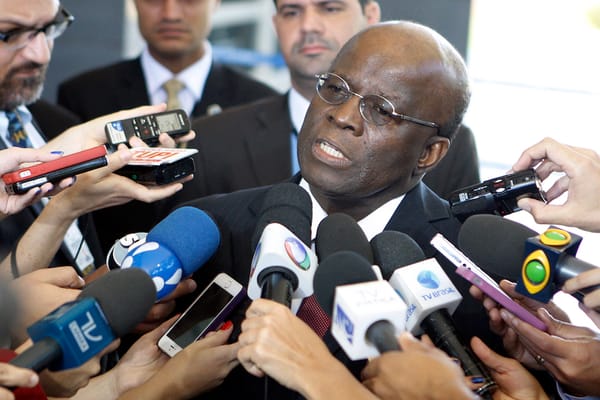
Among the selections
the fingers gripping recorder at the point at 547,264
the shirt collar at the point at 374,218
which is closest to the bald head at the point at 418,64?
the shirt collar at the point at 374,218

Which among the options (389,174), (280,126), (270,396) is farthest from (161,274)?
(280,126)

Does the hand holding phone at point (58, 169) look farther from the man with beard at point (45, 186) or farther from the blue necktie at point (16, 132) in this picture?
the blue necktie at point (16, 132)

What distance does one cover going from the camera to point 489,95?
4.62m

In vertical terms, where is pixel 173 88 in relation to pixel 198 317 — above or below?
below

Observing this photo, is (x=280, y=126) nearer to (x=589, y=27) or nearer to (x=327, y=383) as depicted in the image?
(x=327, y=383)

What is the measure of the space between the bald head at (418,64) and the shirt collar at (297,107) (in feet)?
3.40

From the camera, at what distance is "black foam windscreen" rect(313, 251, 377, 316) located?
1.51m

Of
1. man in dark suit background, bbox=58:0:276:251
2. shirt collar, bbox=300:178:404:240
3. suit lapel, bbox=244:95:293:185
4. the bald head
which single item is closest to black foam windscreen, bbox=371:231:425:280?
shirt collar, bbox=300:178:404:240

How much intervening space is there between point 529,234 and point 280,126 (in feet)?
5.29

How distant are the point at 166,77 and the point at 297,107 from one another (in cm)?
82

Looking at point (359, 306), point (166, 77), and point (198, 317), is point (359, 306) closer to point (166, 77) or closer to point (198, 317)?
point (198, 317)

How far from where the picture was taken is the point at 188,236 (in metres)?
1.87

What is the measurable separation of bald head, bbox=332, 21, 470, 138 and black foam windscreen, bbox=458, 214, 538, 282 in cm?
39

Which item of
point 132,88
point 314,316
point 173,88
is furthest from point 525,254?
point 132,88
